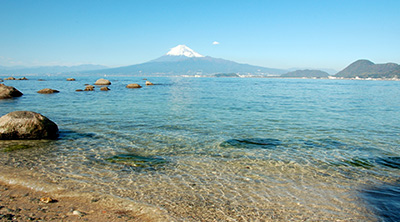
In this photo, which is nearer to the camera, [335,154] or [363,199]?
[363,199]

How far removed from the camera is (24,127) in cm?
1060

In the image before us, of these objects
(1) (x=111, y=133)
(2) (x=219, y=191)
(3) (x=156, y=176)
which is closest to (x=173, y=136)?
(1) (x=111, y=133)

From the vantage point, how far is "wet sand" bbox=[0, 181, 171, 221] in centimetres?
473

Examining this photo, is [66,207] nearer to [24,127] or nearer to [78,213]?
[78,213]

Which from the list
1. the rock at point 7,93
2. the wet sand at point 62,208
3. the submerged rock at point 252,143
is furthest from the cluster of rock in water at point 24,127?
the rock at point 7,93

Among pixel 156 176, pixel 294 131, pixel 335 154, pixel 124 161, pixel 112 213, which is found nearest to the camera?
pixel 112 213

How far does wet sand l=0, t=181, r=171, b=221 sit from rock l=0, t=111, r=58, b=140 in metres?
5.47

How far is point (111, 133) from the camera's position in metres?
12.4

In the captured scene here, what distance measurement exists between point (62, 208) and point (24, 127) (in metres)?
7.24

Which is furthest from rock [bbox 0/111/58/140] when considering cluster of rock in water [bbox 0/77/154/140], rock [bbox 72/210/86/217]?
rock [bbox 72/210/86/217]

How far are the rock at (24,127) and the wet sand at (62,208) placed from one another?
5466mm

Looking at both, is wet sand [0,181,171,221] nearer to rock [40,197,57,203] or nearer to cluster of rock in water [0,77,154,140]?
rock [40,197,57,203]

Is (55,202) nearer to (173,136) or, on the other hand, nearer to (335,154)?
(173,136)

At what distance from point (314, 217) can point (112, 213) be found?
400 centimetres
